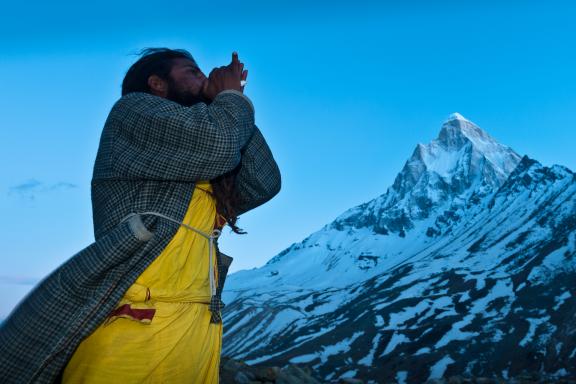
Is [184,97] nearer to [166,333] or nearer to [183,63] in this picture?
[183,63]

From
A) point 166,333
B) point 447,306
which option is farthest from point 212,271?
point 447,306

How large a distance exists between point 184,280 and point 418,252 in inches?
7451

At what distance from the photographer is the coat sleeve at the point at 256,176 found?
8.78 ft

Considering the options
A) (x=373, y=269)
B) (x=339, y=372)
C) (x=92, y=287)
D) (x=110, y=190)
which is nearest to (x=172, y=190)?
(x=110, y=190)

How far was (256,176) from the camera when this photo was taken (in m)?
2.68

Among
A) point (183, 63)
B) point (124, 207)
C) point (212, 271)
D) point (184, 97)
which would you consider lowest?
point (212, 271)

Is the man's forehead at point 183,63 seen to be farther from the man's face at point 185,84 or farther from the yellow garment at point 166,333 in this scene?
the yellow garment at point 166,333

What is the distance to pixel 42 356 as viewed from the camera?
6.22ft

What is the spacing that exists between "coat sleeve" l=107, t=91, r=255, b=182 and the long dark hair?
0.30 metres

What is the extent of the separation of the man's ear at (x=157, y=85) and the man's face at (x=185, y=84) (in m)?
0.02

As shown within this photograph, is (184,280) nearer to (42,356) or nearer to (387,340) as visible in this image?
(42,356)

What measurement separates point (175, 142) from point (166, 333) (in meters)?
0.70

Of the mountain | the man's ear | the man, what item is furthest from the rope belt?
the mountain

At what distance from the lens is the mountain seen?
→ 292 ft
